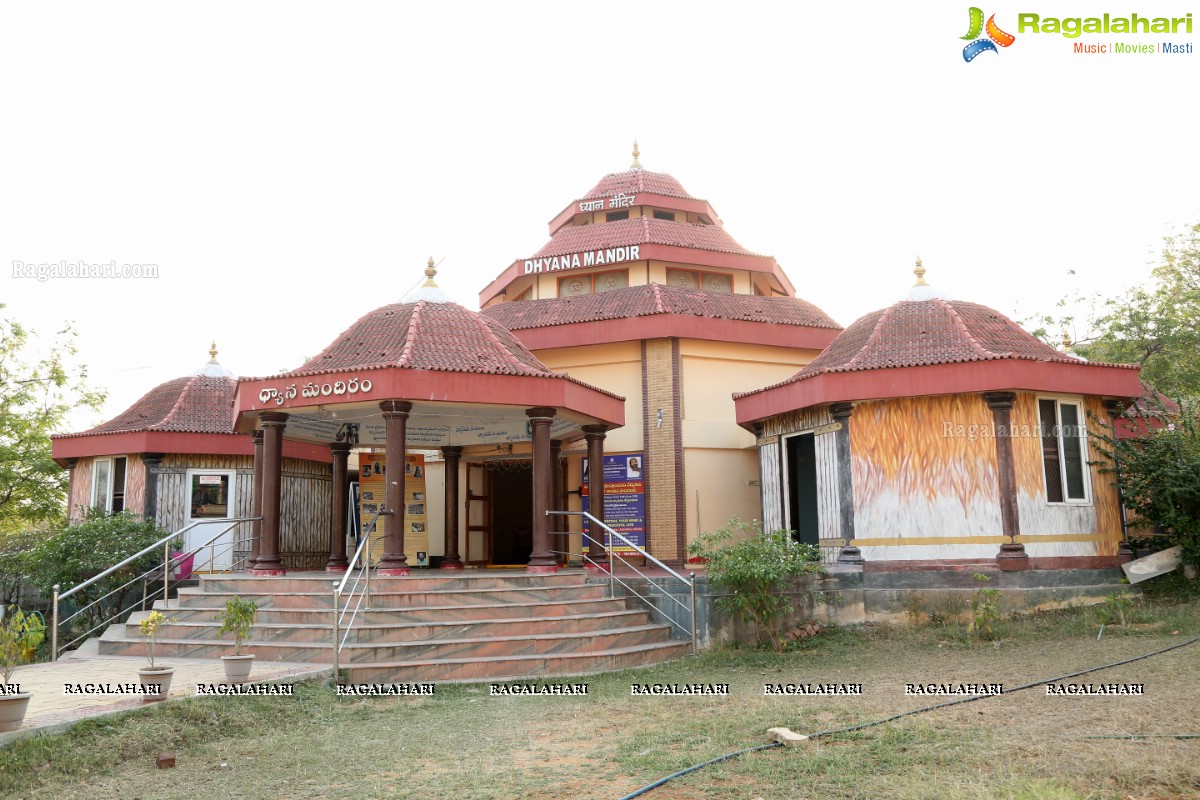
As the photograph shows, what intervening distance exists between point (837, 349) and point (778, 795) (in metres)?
10.9

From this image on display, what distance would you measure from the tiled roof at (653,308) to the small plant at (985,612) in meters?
7.61

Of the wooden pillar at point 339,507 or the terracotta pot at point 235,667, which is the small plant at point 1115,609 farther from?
the wooden pillar at point 339,507

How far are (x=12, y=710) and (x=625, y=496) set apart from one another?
11.7 meters

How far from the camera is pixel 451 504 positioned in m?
18.5

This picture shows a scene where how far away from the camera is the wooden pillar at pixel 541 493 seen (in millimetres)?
13883

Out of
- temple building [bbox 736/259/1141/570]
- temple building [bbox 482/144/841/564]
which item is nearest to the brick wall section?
temple building [bbox 482/144/841/564]

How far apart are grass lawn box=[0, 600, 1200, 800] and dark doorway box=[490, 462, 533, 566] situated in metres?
9.18

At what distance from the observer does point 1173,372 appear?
22766 mm

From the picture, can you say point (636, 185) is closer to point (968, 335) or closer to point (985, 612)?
point (968, 335)


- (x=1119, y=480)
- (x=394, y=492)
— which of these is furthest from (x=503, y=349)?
(x=1119, y=480)

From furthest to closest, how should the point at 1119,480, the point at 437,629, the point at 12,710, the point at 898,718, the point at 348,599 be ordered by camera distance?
1. the point at 1119,480
2. the point at 437,629
3. the point at 348,599
4. the point at 898,718
5. the point at 12,710

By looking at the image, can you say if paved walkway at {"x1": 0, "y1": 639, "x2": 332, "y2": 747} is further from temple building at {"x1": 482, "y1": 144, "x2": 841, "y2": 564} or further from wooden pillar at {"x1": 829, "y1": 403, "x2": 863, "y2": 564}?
temple building at {"x1": 482, "y1": 144, "x2": 841, "y2": 564}

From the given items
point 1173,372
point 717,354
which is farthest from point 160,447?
point 1173,372

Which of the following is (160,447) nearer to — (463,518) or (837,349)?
(463,518)
